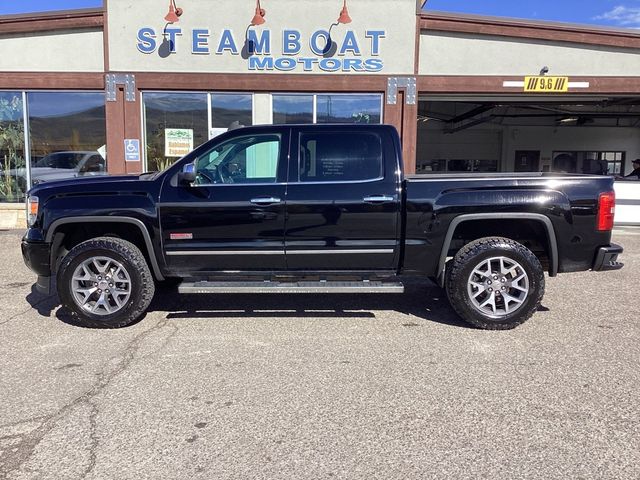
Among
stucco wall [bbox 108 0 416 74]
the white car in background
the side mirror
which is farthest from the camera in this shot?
the white car in background

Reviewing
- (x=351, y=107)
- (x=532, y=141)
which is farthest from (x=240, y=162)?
(x=532, y=141)

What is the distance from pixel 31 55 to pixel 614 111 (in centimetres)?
2051

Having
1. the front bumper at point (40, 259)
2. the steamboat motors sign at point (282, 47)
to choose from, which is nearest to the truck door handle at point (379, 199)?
the front bumper at point (40, 259)

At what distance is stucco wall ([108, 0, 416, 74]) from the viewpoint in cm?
1097

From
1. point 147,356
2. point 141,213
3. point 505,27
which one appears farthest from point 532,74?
point 147,356

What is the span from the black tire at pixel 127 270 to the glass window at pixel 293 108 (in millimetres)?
7106

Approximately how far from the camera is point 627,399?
11.6ft

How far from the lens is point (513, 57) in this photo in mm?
11203

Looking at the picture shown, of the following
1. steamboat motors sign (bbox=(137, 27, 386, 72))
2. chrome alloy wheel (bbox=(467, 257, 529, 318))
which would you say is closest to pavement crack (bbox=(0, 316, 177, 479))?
chrome alloy wheel (bbox=(467, 257, 529, 318))

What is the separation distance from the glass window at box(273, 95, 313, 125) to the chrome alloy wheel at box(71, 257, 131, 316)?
715 centimetres

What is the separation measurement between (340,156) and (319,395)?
99.1 inches

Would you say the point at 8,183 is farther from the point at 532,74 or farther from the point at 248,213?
the point at 532,74

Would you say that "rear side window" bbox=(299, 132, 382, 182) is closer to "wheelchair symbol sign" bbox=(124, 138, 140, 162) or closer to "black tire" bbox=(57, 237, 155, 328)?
"black tire" bbox=(57, 237, 155, 328)

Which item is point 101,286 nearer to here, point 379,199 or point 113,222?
point 113,222
